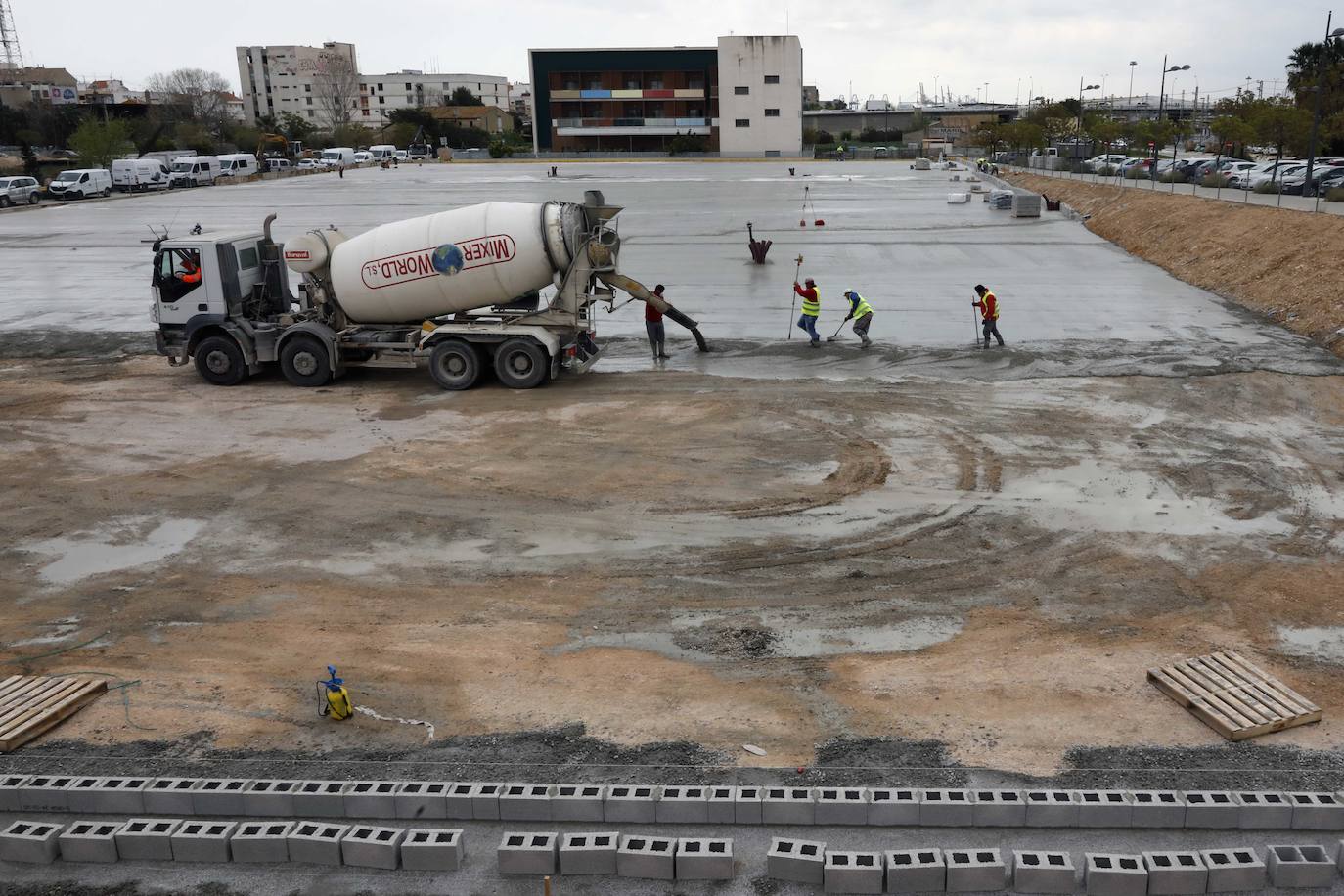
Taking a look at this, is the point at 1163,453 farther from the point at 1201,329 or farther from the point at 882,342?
the point at 1201,329

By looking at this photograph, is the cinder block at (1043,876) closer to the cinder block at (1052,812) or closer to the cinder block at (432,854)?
the cinder block at (1052,812)

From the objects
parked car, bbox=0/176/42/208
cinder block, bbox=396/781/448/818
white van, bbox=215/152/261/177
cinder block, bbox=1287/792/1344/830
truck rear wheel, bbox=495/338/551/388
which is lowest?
cinder block, bbox=1287/792/1344/830

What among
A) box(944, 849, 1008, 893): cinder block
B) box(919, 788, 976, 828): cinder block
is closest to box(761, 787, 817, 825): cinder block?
box(919, 788, 976, 828): cinder block

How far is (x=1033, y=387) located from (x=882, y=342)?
4.11 metres

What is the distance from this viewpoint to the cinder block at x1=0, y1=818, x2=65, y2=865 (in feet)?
21.0

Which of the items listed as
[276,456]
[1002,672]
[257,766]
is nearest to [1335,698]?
[1002,672]

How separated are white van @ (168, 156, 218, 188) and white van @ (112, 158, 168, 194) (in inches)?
78.7

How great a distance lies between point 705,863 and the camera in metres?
6.13

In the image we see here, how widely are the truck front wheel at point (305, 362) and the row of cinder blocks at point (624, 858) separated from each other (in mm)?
13392

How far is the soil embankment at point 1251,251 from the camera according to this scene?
73.5 feet

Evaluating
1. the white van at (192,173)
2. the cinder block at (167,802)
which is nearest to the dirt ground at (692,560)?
the cinder block at (167,802)

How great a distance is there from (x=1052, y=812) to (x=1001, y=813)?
1.01 feet

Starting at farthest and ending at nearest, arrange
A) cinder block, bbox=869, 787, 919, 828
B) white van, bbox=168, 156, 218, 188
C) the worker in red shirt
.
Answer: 1. white van, bbox=168, 156, 218, 188
2. the worker in red shirt
3. cinder block, bbox=869, 787, 919, 828

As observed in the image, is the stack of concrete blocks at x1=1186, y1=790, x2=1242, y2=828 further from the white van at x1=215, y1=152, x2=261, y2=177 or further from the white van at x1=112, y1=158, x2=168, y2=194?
the white van at x1=215, y1=152, x2=261, y2=177
